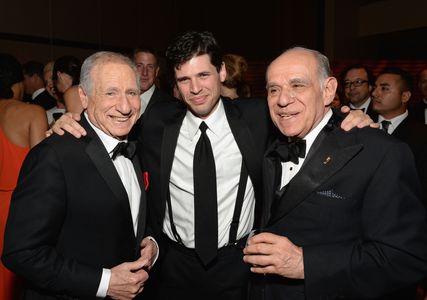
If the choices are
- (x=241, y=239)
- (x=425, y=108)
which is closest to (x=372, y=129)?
(x=241, y=239)

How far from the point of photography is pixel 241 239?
7.64ft

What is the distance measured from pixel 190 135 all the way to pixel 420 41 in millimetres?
8189

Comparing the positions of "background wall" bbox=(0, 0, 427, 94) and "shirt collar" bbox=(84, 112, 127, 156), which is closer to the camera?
"shirt collar" bbox=(84, 112, 127, 156)

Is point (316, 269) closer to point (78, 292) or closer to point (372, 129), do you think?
point (372, 129)

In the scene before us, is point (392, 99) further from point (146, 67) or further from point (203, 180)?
point (203, 180)

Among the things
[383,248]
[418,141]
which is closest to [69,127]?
[383,248]

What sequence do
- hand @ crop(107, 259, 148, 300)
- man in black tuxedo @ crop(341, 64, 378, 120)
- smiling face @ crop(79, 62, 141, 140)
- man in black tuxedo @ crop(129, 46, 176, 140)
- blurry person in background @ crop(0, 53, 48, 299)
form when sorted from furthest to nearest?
man in black tuxedo @ crop(341, 64, 378, 120)
man in black tuxedo @ crop(129, 46, 176, 140)
blurry person in background @ crop(0, 53, 48, 299)
smiling face @ crop(79, 62, 141, 140)
hand @ crop(107, 259, 148, 300)

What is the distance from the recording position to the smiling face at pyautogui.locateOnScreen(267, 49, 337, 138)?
1.72 metres

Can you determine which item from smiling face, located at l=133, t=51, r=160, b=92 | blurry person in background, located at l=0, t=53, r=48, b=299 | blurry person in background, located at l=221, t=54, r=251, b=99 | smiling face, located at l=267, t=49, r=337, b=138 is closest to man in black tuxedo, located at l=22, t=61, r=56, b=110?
smiling face, located at l=133, t=51, r=160, b=92

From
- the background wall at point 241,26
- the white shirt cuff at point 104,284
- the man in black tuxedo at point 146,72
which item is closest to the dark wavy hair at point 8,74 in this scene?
Answer: the man in black tuxedo at point 146,72

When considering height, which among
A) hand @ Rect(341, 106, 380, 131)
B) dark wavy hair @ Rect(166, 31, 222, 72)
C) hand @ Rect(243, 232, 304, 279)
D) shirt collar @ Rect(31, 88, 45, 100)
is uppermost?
dark wavy hair @ Rect(166, 31, 222, 72)

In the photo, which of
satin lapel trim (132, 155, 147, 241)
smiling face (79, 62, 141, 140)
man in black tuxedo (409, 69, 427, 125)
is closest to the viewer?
smiling face (79, 62, 141, 140)

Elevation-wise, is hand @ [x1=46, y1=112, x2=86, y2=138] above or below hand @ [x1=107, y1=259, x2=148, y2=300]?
above

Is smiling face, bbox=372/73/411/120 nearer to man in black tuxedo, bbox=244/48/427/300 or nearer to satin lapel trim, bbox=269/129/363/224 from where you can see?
man in black tuxedo, bbox=244/48/427/300
